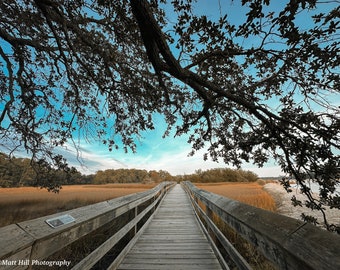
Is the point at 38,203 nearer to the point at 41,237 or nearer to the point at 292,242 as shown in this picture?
Answer: the point at 41,237

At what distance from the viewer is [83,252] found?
439cm

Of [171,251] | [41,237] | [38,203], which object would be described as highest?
[41,237]

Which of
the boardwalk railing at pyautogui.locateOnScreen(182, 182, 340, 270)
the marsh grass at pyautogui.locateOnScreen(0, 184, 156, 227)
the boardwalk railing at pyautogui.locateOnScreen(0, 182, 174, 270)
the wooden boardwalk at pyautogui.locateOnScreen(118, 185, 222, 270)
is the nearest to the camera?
the boardwalk railing at pyautogui.locateOnScreen(182, 182, 340, 270)

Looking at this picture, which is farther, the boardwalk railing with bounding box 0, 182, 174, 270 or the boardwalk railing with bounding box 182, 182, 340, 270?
the boardwalk railing with bounding box 0, 182, 174, 270

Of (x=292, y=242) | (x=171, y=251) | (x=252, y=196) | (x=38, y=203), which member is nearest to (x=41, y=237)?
(x=292, y=242)

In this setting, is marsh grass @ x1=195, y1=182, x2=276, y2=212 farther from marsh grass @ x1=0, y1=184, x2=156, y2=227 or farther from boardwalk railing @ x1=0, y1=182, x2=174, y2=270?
marsh grass @ x1=0, y1=184, x2=156, y2=227

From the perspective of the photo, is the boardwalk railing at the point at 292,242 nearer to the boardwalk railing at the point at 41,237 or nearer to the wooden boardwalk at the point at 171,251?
the boardwalk railing at the point at 41,237

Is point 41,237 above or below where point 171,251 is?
above

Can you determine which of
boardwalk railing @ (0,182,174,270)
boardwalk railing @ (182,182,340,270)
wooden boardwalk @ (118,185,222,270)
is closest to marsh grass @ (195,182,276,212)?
wooden boardwalk @ (118,185,222,270)

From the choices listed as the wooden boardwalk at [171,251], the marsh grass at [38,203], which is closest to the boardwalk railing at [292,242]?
the wooden boardwalk at [171,251]

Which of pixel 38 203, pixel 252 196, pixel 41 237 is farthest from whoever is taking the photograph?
pixel 38 203

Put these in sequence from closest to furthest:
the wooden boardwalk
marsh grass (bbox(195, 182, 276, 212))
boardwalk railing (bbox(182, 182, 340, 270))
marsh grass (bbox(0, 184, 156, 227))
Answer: boardwalk railing (bbox(182, 182, 340, 270)) → the wooden boardwalk → marsh grass (bbox(0, 184, 156, 227)) → marsh grass (bbox(195, 182, 276, 212))

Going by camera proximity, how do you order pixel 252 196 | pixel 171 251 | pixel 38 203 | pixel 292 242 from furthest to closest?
pixel 38 203, pixel 252 196, pixel 171 251, pixel 292 242

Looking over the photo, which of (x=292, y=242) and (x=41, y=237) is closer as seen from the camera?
(x=292, y=242)
